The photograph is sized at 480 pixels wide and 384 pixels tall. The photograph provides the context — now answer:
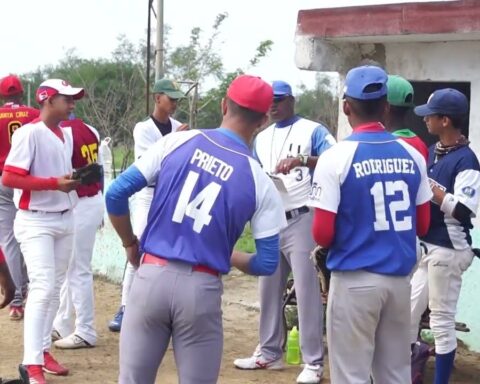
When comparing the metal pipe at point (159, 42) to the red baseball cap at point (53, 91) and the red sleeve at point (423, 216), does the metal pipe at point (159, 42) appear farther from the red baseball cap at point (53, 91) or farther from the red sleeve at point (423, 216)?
the red sleeve at point (423, 216)

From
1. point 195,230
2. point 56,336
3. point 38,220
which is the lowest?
point 56,336

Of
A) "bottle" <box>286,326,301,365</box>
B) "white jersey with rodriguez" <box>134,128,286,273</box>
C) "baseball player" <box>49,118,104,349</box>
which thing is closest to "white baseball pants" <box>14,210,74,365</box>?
"baseball player" <box>49,118,104,349</box>

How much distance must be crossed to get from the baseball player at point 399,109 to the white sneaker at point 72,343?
10.8 feet

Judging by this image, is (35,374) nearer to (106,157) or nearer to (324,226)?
(324,226)

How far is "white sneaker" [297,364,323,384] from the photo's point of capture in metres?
6.15

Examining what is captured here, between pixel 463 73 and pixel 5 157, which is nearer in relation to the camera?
pixel 463 73

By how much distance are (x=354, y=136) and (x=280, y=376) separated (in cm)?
266

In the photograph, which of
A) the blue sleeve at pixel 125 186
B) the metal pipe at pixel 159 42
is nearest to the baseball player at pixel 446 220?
the blue sleeve at pixel 125 186

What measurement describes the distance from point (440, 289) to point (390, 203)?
1539mm

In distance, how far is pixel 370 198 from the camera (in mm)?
4207

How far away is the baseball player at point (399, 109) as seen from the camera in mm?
4996

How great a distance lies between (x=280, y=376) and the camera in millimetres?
6391

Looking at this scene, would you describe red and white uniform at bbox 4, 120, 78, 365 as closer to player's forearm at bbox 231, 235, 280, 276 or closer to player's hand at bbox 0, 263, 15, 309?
player's hand at bbox 0, 263, 15, 309

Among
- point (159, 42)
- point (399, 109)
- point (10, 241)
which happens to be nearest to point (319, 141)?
point (399, 109)
